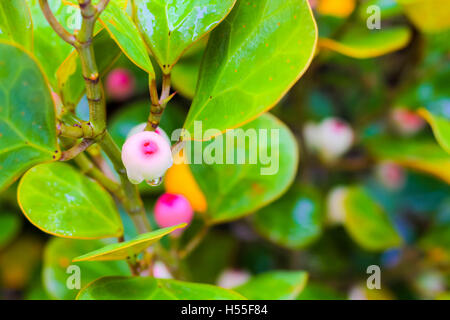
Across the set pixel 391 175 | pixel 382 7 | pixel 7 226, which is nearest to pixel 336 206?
pixel 391 175

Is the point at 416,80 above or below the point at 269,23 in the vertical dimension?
above

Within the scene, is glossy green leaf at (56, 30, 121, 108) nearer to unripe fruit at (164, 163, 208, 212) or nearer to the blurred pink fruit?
unripe fruit at (164, 163, 208, 212)

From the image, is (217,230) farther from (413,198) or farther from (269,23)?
(269,23)

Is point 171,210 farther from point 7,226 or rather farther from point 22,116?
point 7,226

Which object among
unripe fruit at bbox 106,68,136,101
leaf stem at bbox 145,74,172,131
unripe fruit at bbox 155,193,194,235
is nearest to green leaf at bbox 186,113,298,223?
unripe fruit at bbox 155,193,194,235

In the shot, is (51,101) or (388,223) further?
(388,223)

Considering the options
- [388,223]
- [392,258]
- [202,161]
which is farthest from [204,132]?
[392,258]
